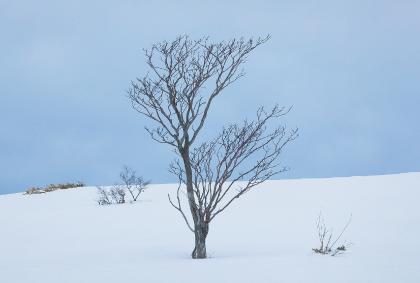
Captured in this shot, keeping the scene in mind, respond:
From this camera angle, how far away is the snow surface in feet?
15.6

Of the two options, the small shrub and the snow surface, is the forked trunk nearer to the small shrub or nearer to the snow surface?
the snow surface

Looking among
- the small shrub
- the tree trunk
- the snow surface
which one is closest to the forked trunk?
the tree trunk

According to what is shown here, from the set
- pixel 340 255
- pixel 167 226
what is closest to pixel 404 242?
pixel 340 255

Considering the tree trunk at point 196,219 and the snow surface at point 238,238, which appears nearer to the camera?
the snow surface at point 238,238

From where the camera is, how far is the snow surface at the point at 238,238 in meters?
4.74

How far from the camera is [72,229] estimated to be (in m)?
11.8

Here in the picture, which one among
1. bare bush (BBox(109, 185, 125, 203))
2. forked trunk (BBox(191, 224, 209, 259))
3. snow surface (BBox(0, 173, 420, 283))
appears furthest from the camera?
bare bush (BBox(109, 185, 125, 203))

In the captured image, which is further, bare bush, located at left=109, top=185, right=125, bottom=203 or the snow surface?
bare bush, located at left=109, top=185, right=125, bottom=203

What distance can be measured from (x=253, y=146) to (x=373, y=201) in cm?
904

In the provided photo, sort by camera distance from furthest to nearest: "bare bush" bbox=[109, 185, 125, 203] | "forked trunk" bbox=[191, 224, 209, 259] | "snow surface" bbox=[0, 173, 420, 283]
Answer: "bare bush" bbox=[109, 185, 125, 203]
"forked trunk" bbox=[191, 224, 209, 259]
"snow surface" bbox=[0, 173, 420, 283]

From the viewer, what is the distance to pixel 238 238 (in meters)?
9.84

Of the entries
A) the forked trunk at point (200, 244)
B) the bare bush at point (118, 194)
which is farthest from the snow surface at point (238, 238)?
the bare bush at point (118, 194)

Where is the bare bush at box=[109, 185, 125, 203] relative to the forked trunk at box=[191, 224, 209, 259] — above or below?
above

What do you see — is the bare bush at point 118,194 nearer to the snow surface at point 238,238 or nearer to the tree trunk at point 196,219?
the snow surface at point 238,238
